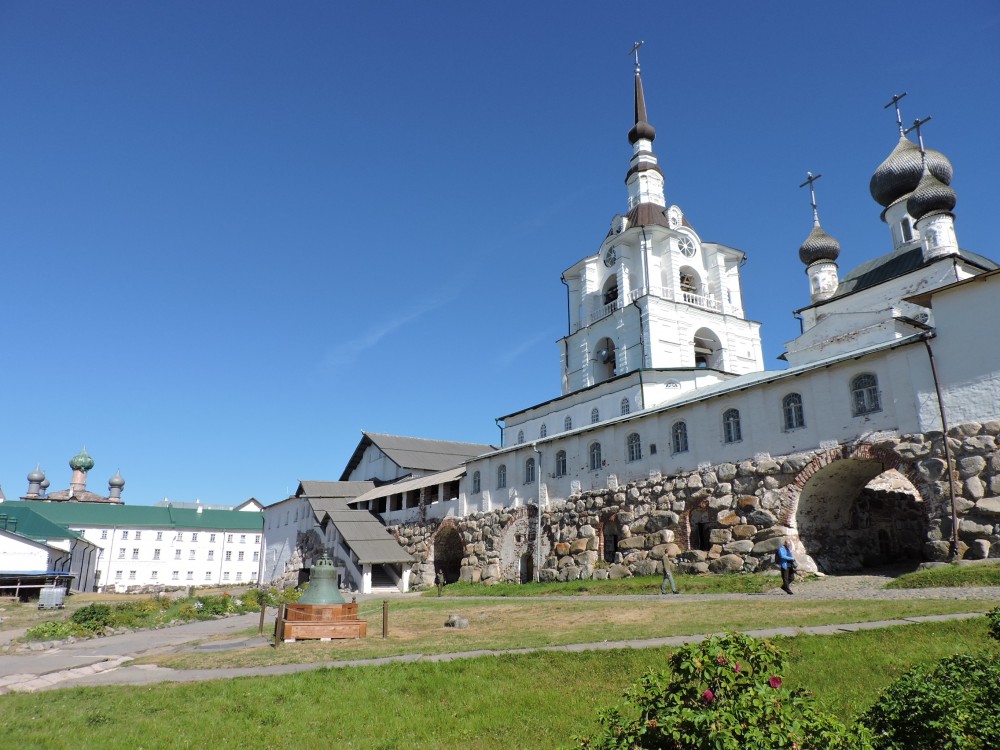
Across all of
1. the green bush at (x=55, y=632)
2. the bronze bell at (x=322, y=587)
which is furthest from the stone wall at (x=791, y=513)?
the green bush at (x=55, y=632)

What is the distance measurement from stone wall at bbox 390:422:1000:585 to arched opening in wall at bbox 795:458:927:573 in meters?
0.04

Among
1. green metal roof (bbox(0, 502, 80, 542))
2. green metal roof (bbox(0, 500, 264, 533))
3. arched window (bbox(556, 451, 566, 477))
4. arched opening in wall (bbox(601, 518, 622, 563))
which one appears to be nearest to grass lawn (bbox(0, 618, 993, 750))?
arched opening in wall (bbox(601, 518, 622, 563))

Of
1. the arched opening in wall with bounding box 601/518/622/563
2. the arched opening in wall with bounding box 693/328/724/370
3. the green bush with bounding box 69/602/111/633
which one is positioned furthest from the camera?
the arched opening in wall with bounding box 693/328/724/370

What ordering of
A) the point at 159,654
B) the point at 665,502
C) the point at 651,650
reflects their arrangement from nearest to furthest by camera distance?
the point at 651,650 → the point at 159,654 → the point at 665,502

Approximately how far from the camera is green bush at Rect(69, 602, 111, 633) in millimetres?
18484

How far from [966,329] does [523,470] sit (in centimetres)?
1761

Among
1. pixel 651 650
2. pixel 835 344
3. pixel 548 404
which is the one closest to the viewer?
pixel 651 650

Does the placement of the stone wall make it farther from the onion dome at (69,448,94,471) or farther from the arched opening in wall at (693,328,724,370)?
the onion dome at (69,448,94,471)

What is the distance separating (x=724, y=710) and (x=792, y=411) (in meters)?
18.4

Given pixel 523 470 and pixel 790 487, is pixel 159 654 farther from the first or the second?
pixel 523 470

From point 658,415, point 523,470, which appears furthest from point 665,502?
point 523,470

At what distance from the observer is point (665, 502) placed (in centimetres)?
2331

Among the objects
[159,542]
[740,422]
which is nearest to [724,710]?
[740,422]

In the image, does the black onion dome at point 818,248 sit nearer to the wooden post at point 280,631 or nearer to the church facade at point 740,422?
the church facade at point 740,422
